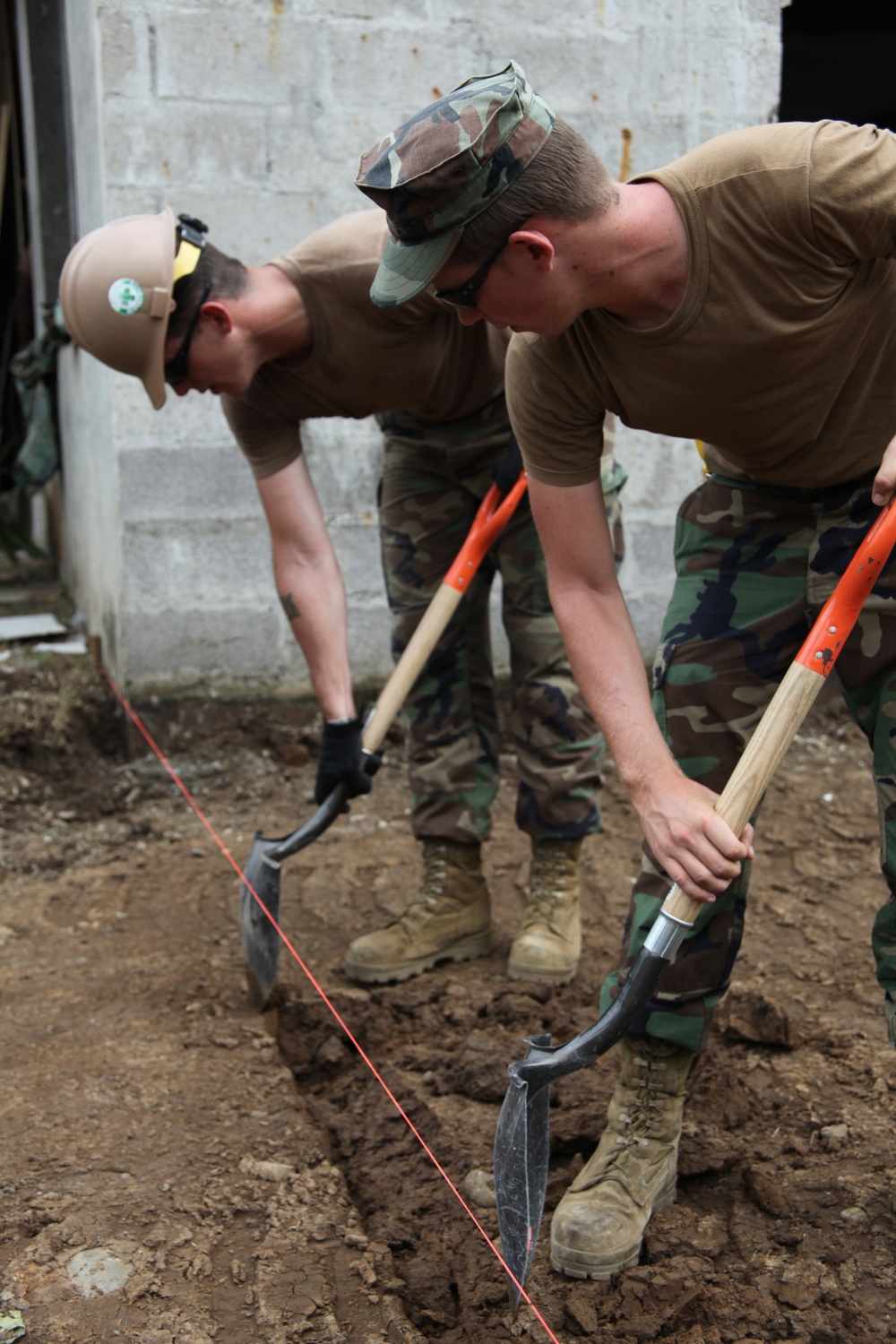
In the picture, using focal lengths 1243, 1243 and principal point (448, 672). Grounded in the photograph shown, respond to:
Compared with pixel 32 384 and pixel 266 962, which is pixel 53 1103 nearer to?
pixel 266 962

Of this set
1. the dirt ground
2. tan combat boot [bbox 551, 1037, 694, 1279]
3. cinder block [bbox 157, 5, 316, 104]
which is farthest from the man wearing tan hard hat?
cinder block [bbox 157, 5, 316, 104]

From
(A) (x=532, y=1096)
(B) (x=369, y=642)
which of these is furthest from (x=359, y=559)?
(A) (x=532, y=1096)

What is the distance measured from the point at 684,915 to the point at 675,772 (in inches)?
7.9

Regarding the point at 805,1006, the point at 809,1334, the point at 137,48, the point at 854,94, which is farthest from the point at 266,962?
the point at 854,94

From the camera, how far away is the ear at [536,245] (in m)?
1.54

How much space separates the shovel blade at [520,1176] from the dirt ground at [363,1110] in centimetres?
12

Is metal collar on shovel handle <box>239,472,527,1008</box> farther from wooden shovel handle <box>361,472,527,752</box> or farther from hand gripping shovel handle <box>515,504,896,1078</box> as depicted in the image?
hand gripping shovel handle <box>515,504,896,1078</box>

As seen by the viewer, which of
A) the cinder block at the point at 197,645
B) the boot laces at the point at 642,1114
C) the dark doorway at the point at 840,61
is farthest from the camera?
the dark doorway at the point at 840,61

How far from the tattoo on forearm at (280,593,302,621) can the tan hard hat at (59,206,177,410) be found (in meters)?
0.50

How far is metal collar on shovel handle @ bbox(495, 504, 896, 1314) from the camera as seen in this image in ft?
5.60

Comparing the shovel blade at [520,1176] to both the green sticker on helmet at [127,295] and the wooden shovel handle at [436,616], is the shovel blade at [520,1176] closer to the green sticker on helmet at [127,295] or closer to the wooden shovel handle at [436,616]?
the wooden shovel handle at [436,616]

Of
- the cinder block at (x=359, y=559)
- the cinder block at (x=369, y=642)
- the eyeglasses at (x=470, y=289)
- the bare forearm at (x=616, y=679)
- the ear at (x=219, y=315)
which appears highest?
the eyeglasses at (x=470, y=289)

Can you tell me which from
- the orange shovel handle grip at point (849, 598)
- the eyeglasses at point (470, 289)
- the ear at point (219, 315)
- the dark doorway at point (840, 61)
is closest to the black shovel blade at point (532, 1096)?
the orange shovel handle grip at point (849, 598)

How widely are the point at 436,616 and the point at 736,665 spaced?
888 millimetres
